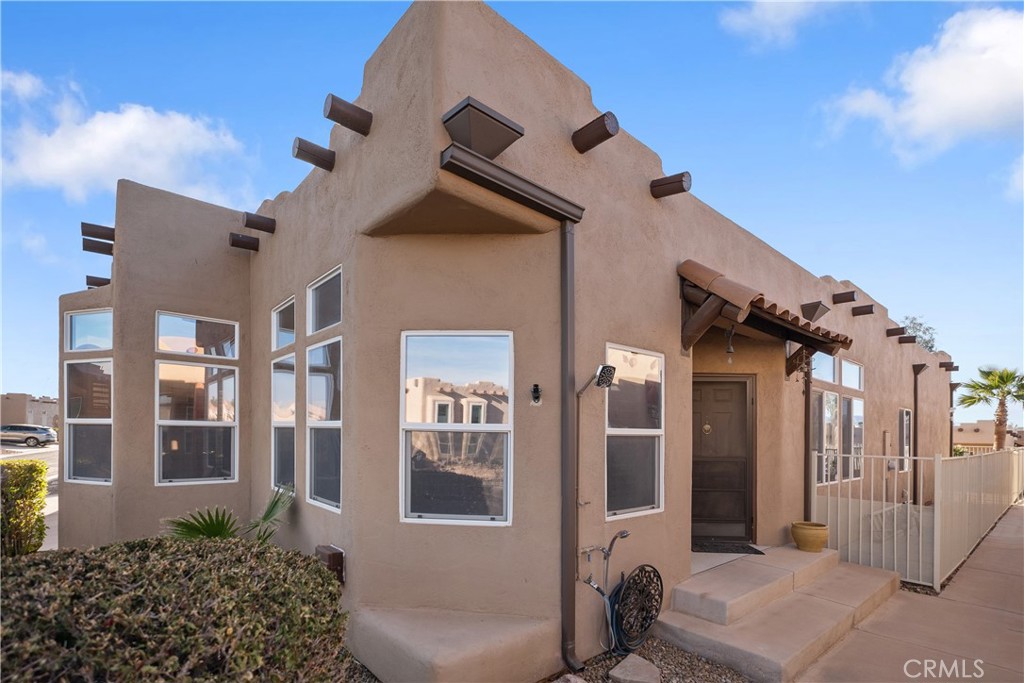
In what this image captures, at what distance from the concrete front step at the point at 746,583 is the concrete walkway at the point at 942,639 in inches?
26.2

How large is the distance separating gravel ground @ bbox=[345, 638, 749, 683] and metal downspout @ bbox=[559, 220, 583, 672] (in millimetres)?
174

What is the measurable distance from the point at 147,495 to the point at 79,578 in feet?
14.9

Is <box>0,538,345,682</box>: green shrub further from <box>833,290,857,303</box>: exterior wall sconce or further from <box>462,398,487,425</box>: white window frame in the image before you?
<box>833,290,857,303</box>: exterior wall sconce

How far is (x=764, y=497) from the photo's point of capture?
7398mm

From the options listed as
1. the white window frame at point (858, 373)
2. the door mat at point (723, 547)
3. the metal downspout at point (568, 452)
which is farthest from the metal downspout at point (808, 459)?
the metal downspout at point (568, 452)

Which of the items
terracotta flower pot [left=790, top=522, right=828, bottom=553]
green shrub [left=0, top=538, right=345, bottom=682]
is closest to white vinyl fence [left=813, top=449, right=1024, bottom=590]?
terracotta flower pot [left=790, top=522, right=828, bottom=553]

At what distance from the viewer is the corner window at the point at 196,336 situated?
6883 millimetres

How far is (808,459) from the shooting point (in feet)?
25.9

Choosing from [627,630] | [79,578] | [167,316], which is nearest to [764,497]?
[627,630]

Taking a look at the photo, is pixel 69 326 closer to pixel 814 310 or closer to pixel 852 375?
pixel 814 310

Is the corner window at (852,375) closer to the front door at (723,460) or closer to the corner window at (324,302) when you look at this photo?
the front door at (723,460)

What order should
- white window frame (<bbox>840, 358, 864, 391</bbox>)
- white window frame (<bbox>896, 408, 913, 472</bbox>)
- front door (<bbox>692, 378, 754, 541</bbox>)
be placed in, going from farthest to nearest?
1. white window frame (<bbox>896, 408, 913, 472</bbox>)
2. white window frame (<bbox>840, 358, 864, 391</bbox>)
3. front door (<bbox>692, 378, 754, 541</bbox>)

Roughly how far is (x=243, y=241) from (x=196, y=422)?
231 centimetres

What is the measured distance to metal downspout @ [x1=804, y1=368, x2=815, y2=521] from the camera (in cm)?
774
